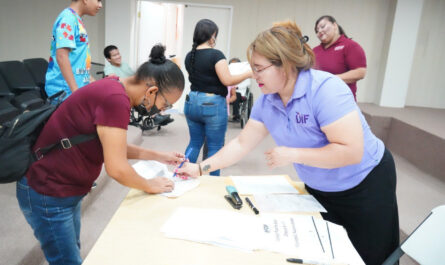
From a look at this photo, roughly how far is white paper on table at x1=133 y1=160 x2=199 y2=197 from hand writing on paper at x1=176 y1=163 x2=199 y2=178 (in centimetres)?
2

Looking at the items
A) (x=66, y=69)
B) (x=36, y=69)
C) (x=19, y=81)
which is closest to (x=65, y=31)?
(x=66, y=69)

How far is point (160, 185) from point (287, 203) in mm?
494

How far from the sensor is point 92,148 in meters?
1.16

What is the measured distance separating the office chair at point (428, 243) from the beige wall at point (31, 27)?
6.10 meters

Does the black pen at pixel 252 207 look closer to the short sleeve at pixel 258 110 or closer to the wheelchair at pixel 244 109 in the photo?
the short sleeve at pixel 258 110

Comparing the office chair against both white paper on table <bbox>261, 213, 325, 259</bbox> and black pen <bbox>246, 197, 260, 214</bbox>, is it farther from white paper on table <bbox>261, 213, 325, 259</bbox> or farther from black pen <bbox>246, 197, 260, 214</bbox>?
black pen <bbox>246, 197, 260, 214</bbox>

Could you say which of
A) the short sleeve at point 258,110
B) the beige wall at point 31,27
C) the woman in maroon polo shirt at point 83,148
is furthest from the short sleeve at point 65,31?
the beige wall at point 31,27

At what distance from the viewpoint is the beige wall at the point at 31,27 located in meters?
6.06

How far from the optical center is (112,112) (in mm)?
1037

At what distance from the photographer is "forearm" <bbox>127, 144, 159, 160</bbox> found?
139cm

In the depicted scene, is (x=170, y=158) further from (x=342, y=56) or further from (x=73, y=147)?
(x=342, y=56)

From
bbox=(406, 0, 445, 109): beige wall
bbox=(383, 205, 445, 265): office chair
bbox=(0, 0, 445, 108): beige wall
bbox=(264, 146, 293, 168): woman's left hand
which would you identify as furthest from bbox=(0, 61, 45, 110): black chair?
bbox=(406, 0, 445, 109): beige wall

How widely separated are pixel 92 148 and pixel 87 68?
0.97 m

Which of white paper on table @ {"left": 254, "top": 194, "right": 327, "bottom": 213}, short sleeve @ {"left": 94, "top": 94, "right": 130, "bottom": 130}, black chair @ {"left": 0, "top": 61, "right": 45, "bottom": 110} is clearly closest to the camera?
short sleeve @ {"left": 94, "top": 94, "right": 130, "bottom": 130}
